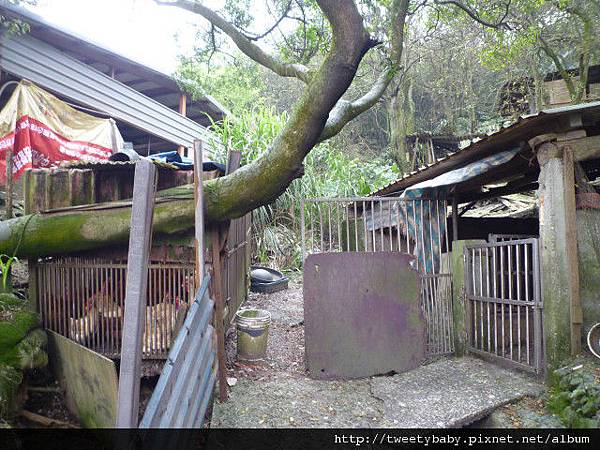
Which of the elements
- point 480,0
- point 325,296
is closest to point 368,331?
point 325,296

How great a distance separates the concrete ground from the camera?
365 centimetres

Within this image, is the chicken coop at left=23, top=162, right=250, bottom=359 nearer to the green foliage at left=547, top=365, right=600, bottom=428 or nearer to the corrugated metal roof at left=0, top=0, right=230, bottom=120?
the green foliage at left=547, top=365, right=600, bottom=428

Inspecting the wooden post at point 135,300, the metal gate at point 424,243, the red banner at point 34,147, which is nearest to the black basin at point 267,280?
the metal gate at point 424,243

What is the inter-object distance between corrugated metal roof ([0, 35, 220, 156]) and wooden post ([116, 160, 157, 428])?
20.9ft

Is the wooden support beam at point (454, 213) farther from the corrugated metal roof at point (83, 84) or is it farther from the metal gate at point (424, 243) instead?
the corrugated metal roof at point (83, 84)

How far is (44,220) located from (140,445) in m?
2.83

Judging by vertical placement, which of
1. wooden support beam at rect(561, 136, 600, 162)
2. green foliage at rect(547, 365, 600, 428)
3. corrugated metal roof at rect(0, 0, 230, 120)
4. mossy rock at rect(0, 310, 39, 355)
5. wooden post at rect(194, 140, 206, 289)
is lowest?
green foliage at rect(547, 365, 600, 428)

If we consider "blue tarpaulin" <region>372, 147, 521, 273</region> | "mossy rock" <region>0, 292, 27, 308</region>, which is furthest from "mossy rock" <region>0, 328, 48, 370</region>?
"blue tarpaulin" <region>372, 147, 521, 273</region>

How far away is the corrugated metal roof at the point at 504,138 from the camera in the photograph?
3.59m

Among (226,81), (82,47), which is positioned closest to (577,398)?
(82,47)

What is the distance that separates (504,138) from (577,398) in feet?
8.43

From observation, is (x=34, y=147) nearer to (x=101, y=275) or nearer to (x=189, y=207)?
(x=101, y=275)

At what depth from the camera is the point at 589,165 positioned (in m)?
5.39

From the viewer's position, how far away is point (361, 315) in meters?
4.62
